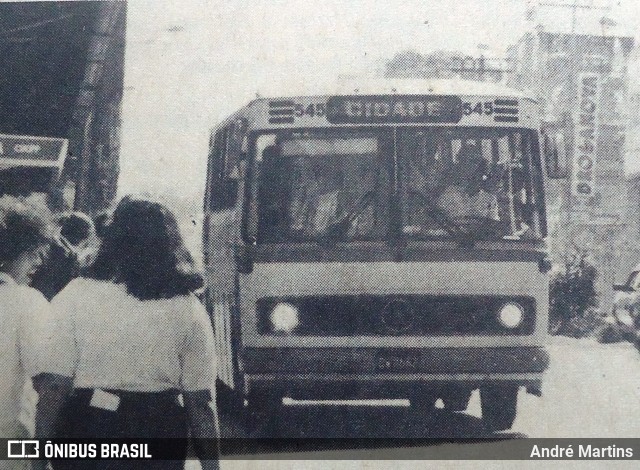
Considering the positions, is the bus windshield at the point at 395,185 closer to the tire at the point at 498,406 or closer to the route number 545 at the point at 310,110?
the route number 545 at the point at 310,110

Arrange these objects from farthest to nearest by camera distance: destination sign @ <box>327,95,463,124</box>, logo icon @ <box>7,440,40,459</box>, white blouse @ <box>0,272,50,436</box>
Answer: destination sign @ <box>327,95,463,124</box>, logo icon @ <box>7,440,40,459</box>, white blouse @ <box>0,272,50,436</box>

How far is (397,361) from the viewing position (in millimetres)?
4582

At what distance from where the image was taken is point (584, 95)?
200 inches

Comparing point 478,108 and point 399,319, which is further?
point 478,108

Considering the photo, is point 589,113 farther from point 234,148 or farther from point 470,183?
point 234,148

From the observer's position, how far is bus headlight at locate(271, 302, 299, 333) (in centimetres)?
458

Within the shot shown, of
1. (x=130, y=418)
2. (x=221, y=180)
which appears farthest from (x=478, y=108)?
Result: (x=130, y=418)

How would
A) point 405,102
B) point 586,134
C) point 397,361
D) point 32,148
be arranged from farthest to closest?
→ point 586,134 < point 32,148 < point 405,102 < point 397,361

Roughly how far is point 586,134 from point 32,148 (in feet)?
10.9

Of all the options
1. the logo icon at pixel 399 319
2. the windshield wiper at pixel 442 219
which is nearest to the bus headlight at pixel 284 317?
the logo icon at pixel 399 319

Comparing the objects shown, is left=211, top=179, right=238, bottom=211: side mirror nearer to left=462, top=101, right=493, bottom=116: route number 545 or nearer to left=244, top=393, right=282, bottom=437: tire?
left=244, top=393, right=282, bottom=437: tire

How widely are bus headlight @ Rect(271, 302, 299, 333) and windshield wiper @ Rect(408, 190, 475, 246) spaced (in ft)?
2.95

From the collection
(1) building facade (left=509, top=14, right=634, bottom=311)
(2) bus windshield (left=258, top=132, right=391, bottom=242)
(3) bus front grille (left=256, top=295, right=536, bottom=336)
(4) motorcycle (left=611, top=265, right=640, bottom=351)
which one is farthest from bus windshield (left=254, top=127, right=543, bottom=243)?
(4) motorcycle (left=611, top=265, right=640, bottom=351)

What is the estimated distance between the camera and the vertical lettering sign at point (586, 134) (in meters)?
5.10
